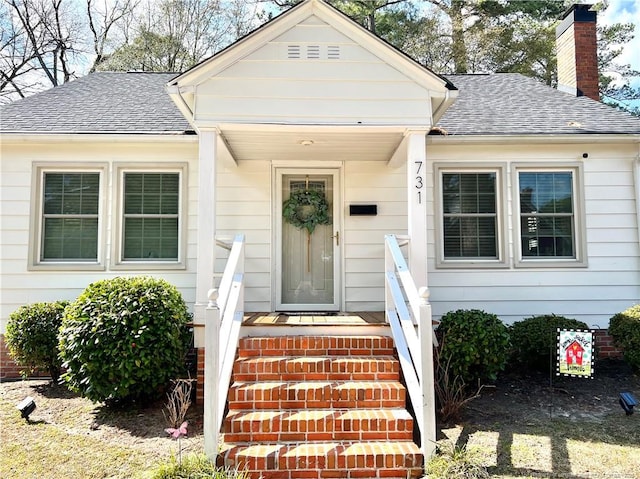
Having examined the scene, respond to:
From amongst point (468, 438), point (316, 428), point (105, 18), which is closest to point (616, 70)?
point (468, 438)

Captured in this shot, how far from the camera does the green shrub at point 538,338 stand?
543 centimetres

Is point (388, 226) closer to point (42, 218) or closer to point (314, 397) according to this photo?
point (314, 397)

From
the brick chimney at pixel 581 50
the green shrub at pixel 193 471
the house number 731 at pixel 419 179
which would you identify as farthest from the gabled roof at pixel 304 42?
the brick chimney at pixel 581 50

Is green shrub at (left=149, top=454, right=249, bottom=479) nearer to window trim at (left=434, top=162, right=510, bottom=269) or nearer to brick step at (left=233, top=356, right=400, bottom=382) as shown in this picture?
brick step at (left=233, top=356, right=400, bottom=382)

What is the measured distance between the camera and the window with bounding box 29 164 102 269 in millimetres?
6223

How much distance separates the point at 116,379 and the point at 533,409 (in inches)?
175

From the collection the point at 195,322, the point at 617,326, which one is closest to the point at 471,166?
the point at 617,326

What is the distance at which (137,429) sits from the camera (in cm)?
431

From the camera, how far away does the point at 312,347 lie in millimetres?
4605

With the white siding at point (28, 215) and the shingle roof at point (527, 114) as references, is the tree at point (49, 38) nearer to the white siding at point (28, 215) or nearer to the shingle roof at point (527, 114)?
the white siding at point (28, 215)

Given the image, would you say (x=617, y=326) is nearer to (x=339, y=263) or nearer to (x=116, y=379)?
(x=339, y=263)

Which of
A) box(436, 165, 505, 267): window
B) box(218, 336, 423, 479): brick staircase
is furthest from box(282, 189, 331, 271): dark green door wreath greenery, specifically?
box(218, 336, 423, 479): brick staircase

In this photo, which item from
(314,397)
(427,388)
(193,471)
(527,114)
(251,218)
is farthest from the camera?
(527,114)

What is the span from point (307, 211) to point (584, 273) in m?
4.15
